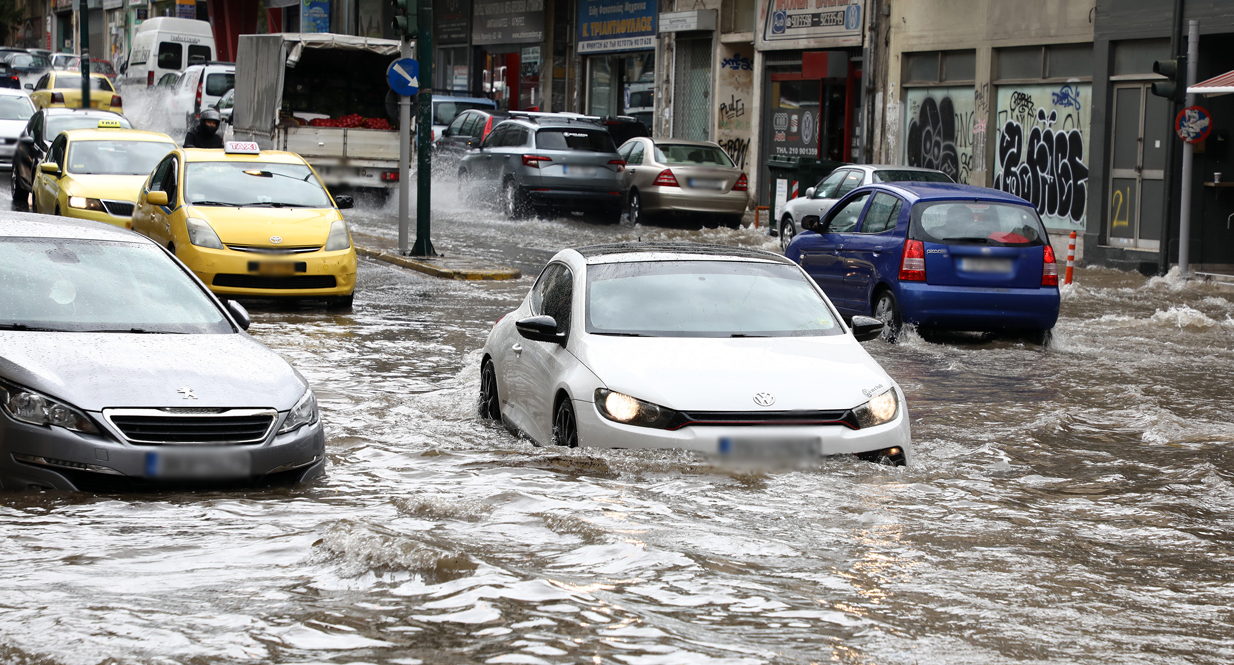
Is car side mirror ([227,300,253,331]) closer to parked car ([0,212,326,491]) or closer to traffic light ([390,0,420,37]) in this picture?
parked car ([0,212,326,491])

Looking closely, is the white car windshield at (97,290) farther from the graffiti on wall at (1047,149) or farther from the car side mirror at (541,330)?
the graffiti on wall at (1047,149)

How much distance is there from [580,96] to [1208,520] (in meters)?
33.6

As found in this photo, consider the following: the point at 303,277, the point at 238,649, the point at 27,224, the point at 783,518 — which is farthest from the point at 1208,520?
the point at 303,277

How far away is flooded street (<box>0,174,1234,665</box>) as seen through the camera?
4621 millimetres

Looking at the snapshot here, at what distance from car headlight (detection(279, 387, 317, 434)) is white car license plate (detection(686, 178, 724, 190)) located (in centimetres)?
1989

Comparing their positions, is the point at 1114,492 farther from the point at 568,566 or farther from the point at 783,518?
the point at 568,566

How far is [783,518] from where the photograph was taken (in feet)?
20.8

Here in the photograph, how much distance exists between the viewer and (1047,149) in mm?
23188

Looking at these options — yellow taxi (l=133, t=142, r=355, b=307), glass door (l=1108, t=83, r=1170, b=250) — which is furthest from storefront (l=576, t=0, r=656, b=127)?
yellow taxi (l=133, t=142, r=355, b=307)

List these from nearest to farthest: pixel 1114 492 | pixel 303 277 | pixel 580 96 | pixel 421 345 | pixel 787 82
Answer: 1. pixel 1114 492
2. pixel 421 345
3. pixel 303 277
4. pixel 787 82
5. pixel 580 96

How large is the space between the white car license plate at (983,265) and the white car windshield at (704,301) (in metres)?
4.85

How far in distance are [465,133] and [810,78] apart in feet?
23.1

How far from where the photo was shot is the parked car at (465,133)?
1152 inches

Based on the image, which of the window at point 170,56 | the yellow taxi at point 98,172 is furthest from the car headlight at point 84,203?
the window at point 170,56
